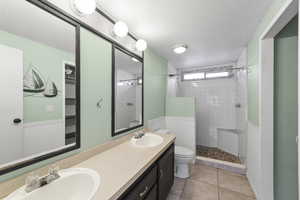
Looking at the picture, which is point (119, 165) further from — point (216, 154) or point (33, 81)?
point (216, 154)

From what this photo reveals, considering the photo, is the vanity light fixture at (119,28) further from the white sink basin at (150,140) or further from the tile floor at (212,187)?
the tile floor at (212,187)

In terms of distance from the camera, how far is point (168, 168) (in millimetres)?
1518

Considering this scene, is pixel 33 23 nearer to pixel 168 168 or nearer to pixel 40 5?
pixel 40 5

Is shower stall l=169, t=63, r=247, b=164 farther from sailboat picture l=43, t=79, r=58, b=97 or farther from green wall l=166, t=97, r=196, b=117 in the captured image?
sailboat picture l=43, t=79, r=58, b=97

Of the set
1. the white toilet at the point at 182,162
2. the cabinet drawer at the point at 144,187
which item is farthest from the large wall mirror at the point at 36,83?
the white toilet at the point at 182,162

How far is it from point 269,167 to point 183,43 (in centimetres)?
194

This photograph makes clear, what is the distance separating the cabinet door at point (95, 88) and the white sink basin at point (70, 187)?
0.95 ft

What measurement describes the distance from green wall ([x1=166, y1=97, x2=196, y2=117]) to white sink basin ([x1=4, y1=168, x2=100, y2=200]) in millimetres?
2139

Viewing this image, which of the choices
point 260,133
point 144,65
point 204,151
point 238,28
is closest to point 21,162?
point 144,65

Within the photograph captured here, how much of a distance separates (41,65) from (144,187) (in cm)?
113

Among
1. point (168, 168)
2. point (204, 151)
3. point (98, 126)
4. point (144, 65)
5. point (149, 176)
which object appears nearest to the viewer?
point (149, 176)

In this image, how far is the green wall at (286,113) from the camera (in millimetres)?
1277

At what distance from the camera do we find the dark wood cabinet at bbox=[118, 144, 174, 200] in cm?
86

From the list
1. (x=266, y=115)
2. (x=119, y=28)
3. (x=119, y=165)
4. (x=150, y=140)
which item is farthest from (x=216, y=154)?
(x=119, y=28)
